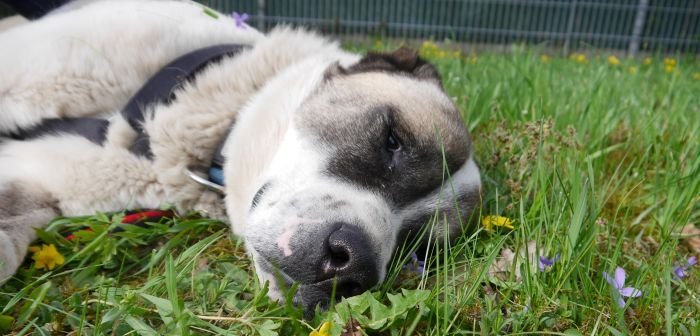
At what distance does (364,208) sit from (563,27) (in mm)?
7698

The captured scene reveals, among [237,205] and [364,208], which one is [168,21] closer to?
[237,205]

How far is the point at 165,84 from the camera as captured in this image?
7.73 ft

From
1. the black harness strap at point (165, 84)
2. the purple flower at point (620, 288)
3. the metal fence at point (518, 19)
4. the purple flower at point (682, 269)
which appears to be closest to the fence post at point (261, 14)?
the metal fence at point (518, 19)

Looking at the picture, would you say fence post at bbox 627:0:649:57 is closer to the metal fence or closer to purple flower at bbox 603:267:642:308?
the metal fence

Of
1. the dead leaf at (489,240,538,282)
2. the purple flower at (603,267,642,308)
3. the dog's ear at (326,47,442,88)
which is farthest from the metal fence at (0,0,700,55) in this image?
the purple flower at (603,267,642,308)

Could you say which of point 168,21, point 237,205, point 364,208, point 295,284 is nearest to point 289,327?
point 295,284

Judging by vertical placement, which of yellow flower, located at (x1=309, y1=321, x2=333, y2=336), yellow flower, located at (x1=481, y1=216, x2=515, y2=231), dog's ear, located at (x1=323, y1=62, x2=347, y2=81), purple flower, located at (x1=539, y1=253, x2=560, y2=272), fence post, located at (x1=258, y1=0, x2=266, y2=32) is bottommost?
yellow flower, located at (x1=481, y1=216, x2=515, y2=231)

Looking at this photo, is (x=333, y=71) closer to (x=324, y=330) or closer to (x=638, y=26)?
(x=324, y=330)

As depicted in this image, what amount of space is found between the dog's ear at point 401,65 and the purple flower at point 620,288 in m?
1.22

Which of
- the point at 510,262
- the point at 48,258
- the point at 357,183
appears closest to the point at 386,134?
the point at 357,183

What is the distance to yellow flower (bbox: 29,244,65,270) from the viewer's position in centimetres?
163

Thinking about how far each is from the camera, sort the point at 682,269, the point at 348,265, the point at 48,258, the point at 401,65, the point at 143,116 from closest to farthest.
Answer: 1. the point at 348,265
2. the point at 48,258
3. the point at 682,269
4. the point at 143,116
5. the point at 401,65

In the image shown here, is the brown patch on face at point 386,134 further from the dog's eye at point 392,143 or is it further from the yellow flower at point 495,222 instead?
the yellow flower at point 495,222

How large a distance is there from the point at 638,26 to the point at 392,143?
7468 millimetres
